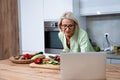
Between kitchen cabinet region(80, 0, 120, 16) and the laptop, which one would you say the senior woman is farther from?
kitchen cabinet region(80, 0, 120, 16)

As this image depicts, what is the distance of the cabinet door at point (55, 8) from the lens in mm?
3270

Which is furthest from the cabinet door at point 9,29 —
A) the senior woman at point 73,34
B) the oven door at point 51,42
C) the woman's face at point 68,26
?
the woman's face at point 68,26

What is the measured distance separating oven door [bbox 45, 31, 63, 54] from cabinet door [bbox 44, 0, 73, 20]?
10.9 inches

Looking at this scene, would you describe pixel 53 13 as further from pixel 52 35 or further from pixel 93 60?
pixel 93 60

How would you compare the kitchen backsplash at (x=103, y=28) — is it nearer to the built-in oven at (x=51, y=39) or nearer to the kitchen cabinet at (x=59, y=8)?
the kitchen cabinet at (x=59, y=8)

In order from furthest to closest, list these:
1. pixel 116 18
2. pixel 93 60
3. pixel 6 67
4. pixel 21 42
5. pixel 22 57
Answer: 1. pixel 21 42
2. pixel 116 18
3. pixel 22 57
4. pixel 6 67
5. pixel 93 60

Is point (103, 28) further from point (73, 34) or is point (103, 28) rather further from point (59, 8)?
point (73, 34)

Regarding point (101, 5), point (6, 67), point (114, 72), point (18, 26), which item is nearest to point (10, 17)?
point (18, 26)

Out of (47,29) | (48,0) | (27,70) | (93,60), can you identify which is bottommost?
(27,70)

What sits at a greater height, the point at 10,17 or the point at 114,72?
the point at 10,17

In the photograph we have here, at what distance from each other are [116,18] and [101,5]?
41 centimetres

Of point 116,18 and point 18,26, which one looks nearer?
point 116,18

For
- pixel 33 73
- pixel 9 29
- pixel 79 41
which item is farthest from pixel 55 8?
pixel 33 73

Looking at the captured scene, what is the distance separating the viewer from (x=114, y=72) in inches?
68.1
